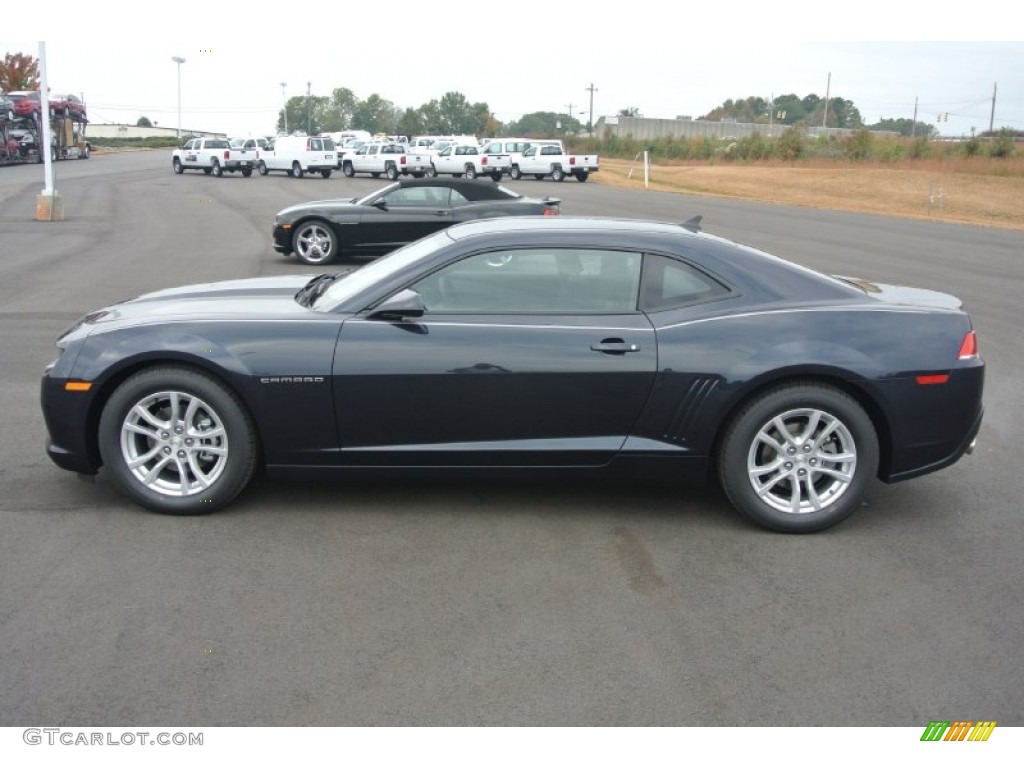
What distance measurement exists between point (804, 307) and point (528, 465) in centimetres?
162

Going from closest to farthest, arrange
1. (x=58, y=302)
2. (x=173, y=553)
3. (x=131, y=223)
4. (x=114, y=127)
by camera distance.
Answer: (x=173, y=553) → (x=58, y=302) → (x=131, y=223) → (x=114, y=127)

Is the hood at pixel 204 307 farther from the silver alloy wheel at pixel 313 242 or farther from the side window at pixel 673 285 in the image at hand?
the silver alloy wheel at pixel 313 242

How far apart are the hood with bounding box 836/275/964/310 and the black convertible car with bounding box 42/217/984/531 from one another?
7.3 inches

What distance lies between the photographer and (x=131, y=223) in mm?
23484

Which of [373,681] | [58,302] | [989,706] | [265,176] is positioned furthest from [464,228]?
[265,176]

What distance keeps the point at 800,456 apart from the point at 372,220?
11.4m

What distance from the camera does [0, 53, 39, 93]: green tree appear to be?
94875 mm

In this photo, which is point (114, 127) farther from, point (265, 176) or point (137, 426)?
point (137, 426)

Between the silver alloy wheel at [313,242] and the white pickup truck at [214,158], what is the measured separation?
37.6 meters

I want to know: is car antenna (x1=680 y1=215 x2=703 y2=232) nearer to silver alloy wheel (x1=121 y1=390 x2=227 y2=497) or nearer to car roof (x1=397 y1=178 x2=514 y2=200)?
silver alloy wheel (x1=121 y1=390 x2=227 y2=497)

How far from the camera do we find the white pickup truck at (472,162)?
1929 inches

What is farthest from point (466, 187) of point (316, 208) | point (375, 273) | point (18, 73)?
point (18, 73)
